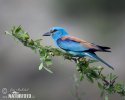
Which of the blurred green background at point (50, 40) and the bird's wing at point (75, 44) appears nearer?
the bird's wing at point (75, 44)

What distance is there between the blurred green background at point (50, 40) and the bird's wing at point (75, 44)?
567 centimetres

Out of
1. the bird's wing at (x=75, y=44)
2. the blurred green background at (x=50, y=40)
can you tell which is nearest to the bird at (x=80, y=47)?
the bird's wing at (x=75, y=44)

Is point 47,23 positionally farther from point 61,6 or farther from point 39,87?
point 39,87

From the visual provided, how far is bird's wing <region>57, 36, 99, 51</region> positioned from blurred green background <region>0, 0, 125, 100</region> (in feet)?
18.6

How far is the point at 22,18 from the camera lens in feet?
41.5

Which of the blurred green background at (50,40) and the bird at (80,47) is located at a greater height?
the blurred green background at (50,40)

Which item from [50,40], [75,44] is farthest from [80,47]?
[50,40]

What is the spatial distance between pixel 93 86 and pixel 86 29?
163 centimetres

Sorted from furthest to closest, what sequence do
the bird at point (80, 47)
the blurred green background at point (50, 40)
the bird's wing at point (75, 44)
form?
the blurred green background at point (50, 40) < the bird's wing at point (75, 44) < the bird at point (80, 47)

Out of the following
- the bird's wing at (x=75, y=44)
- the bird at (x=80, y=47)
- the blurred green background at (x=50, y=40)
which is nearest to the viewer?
the bird at (x=80, y=47)

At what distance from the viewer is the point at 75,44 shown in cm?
495

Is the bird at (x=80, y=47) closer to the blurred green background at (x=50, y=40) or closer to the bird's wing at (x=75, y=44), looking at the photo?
the bird's wing at (x=75, y=44)

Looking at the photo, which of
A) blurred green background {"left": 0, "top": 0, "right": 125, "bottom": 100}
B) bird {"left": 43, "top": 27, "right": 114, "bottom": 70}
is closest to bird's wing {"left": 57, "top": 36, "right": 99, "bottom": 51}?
bird {"left": 43, "top": 27, "right": 114, "bottom": 70}

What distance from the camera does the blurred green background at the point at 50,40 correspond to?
11.3m
